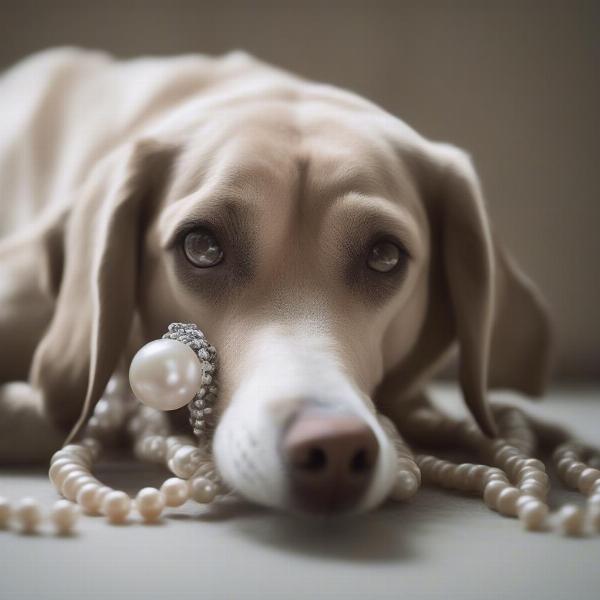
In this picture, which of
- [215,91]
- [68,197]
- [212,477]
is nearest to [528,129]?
[215,91]

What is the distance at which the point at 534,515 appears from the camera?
1.09m

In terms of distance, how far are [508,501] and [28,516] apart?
64cm

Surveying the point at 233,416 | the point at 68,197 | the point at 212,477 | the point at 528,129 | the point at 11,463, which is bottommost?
the point at 11,463

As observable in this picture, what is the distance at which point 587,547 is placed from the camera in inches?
40.7

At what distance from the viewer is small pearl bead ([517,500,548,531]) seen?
42.9 inches

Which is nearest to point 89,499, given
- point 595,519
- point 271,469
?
point 271,469

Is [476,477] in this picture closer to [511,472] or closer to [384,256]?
[511,472]

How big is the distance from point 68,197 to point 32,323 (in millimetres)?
326

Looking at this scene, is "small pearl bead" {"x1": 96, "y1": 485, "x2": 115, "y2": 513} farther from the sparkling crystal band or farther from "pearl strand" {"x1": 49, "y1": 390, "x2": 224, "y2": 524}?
the sparkling crystal band

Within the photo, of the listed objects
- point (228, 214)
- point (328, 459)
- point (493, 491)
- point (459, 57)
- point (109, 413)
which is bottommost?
point (109, 413)

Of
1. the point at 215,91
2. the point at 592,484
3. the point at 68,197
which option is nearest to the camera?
the point at 592,484

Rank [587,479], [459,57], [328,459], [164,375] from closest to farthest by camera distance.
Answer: [328,459] < [164,375] < [587,479] < [459,57]

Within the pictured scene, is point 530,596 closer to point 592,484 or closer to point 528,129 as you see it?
point 592,484

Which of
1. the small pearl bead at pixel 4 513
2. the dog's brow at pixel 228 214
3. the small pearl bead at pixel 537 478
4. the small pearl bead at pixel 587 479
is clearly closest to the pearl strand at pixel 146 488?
the small pearl bead at pixel 4 513
